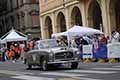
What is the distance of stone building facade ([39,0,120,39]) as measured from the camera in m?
36.4

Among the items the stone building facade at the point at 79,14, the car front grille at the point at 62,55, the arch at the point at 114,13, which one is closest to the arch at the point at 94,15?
the stone building facade at the point at 79,14

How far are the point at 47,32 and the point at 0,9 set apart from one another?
70.0ft

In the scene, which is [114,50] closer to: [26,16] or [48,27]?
[48,27]

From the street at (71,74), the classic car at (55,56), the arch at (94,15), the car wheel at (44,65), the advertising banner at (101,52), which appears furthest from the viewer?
the arch at (94,15)

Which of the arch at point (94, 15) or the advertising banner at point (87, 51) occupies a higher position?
the arch at point (94, 15)

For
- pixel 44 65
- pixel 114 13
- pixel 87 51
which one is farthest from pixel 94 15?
pixel 44 65

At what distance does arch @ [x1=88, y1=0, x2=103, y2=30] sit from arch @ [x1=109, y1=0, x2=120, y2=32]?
287 cm

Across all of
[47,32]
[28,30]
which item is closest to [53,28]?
[47,32]

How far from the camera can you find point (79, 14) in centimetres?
4450

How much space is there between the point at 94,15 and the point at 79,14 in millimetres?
3756

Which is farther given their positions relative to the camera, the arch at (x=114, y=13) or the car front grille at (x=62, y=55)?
the arch at (x=114, y=13)

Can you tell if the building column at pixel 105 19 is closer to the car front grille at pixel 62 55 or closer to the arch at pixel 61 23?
the arch at pixel 61 23

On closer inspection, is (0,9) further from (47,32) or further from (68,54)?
(68,54)

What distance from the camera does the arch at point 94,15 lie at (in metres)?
39.9
